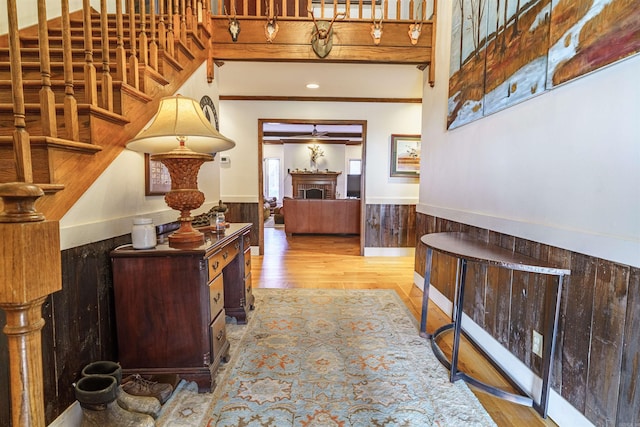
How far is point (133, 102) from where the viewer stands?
179cm

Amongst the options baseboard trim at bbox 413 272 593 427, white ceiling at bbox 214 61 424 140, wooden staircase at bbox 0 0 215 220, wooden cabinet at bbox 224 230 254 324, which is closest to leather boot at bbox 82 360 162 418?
wooden staircase at bbox 0 0 215 220

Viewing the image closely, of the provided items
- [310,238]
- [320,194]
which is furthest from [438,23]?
[320,194]

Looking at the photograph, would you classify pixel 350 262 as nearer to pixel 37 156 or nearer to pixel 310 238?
pixel 310 238

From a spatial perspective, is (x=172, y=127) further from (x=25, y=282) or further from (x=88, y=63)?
(x=25, y=282)

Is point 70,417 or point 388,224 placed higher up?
point 388,224

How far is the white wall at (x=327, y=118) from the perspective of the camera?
190 inches

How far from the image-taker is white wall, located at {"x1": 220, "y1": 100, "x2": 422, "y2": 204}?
4.83m

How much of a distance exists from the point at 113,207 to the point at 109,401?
0.93 m

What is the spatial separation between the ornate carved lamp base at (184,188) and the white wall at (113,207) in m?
0.26

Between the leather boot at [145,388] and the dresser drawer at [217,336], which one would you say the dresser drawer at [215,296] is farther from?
the leather boot at [145,388]

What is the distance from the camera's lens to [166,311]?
163 centimetres

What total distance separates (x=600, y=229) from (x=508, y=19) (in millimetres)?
1362

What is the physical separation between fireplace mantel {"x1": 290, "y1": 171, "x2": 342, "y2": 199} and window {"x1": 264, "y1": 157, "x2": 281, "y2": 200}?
1.27 metres

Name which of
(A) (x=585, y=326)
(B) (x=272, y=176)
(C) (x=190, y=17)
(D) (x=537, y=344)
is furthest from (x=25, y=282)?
(B) (x=272, y=176)
